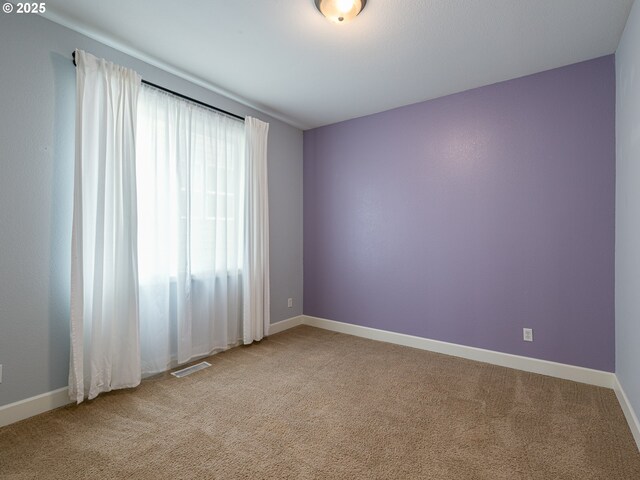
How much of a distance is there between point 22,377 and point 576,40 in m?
4.67

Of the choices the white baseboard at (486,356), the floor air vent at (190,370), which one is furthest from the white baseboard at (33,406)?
the white baseboard at (486,356)

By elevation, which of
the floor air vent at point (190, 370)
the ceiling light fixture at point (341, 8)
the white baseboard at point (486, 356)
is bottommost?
the floor air vent at point (190, 370)

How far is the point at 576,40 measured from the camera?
7.92 feet

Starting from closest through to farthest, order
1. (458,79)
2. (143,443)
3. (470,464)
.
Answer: (470,464)
(143,443)
(458,79)

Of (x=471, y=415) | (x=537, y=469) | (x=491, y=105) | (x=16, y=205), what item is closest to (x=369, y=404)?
(x=471, y=415)

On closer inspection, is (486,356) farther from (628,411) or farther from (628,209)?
(628,209)

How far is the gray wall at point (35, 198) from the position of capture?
6.72ft

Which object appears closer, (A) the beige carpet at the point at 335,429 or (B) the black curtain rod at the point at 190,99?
(A) the beige carpet at the point at 335,429

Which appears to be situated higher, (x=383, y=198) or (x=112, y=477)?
(x=383, y=198)

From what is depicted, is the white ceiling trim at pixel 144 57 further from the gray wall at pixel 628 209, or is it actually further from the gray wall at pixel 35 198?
the gray wall at pixel 628 209

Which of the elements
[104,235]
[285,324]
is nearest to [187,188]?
[104,235]

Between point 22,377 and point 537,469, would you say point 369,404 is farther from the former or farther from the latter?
point 22,377

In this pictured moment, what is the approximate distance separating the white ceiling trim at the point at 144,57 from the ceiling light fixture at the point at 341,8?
62.0 inches

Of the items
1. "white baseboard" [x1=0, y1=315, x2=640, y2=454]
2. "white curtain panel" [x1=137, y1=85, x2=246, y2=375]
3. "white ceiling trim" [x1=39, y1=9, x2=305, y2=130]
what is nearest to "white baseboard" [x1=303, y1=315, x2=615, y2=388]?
"white baseboard" [x1=0, y1=315, x2=640, y2=454]
